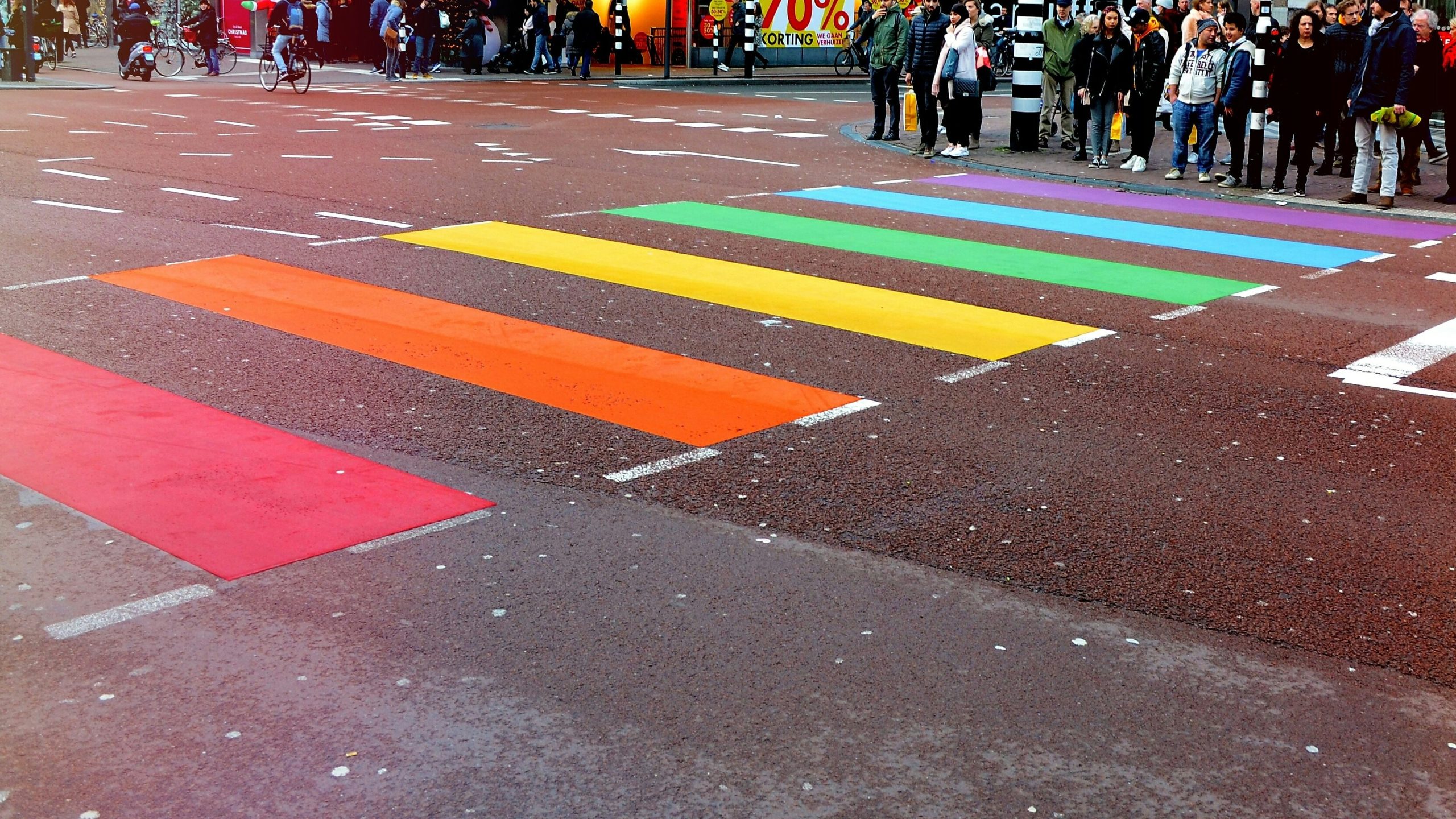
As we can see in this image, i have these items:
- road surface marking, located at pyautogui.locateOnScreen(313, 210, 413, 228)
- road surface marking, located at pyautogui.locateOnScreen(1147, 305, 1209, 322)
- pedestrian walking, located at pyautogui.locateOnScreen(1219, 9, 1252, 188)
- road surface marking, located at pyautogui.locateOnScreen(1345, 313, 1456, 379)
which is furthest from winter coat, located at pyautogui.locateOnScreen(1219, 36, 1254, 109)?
road surface marking, located at pyautogui.locateOnScreen(313, 210, 413, 228)

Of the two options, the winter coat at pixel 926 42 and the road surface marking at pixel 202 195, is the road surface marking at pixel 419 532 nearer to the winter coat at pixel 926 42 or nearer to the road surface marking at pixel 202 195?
the road surface marking at pixel 202 195

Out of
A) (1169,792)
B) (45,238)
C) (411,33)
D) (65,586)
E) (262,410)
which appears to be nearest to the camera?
(1169,792)

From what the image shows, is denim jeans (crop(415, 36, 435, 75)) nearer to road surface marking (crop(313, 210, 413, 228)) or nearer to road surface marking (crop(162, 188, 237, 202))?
road surface marking (crop(162, 188, 237, 202))

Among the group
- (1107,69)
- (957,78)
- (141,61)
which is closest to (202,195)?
(957,78)

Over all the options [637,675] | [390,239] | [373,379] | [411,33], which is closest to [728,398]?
[373,379]

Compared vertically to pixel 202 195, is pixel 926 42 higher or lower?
higher

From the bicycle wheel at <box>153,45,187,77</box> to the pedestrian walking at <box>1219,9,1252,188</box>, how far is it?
26.8m

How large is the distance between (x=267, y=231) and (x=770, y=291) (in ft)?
15.3

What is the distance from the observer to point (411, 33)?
35.5 m

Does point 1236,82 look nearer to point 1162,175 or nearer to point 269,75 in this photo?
point 1162,175

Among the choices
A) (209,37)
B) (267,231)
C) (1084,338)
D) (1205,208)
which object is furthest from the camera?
(209,37)

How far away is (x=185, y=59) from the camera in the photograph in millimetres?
38250

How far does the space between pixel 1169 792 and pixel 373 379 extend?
5058 mm

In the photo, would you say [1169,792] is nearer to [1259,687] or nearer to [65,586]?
[1259,687]
